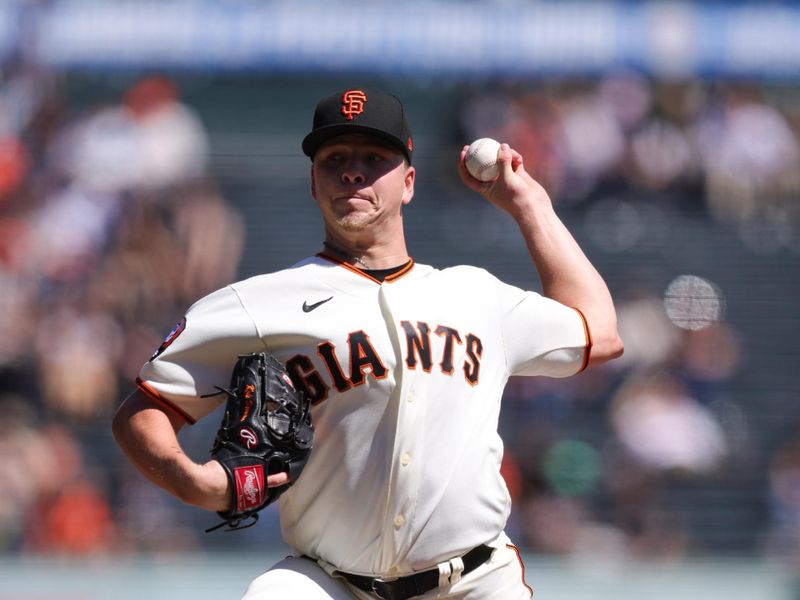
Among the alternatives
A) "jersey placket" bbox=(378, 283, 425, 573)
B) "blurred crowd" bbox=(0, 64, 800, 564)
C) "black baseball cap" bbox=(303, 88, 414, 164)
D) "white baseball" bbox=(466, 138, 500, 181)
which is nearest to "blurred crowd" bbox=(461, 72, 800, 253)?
"blurred crowd" bbox=(0, 64, 800, 564)

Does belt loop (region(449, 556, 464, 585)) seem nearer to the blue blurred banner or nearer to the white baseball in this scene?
the white baseball

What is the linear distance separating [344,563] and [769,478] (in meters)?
5.97

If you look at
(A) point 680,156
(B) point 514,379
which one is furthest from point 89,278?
(A) point 680,156

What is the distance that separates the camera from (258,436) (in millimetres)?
2561

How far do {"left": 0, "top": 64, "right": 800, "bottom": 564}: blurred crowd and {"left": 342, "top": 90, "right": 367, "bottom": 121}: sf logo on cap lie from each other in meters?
5.11

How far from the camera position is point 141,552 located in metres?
7.56

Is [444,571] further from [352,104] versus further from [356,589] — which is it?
[352,104]

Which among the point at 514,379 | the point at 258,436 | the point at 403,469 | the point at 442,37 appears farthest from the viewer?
the point at 442,37

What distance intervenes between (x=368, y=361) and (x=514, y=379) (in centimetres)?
565

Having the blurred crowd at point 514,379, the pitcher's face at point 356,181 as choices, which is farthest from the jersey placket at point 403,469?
the blurred crowd at point 514,379

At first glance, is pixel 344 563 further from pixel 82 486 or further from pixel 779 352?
pixel 779 352

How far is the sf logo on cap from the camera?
2.90 meters

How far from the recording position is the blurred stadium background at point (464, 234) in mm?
7707

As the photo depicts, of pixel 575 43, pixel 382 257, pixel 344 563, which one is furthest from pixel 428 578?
pixel 575 43
